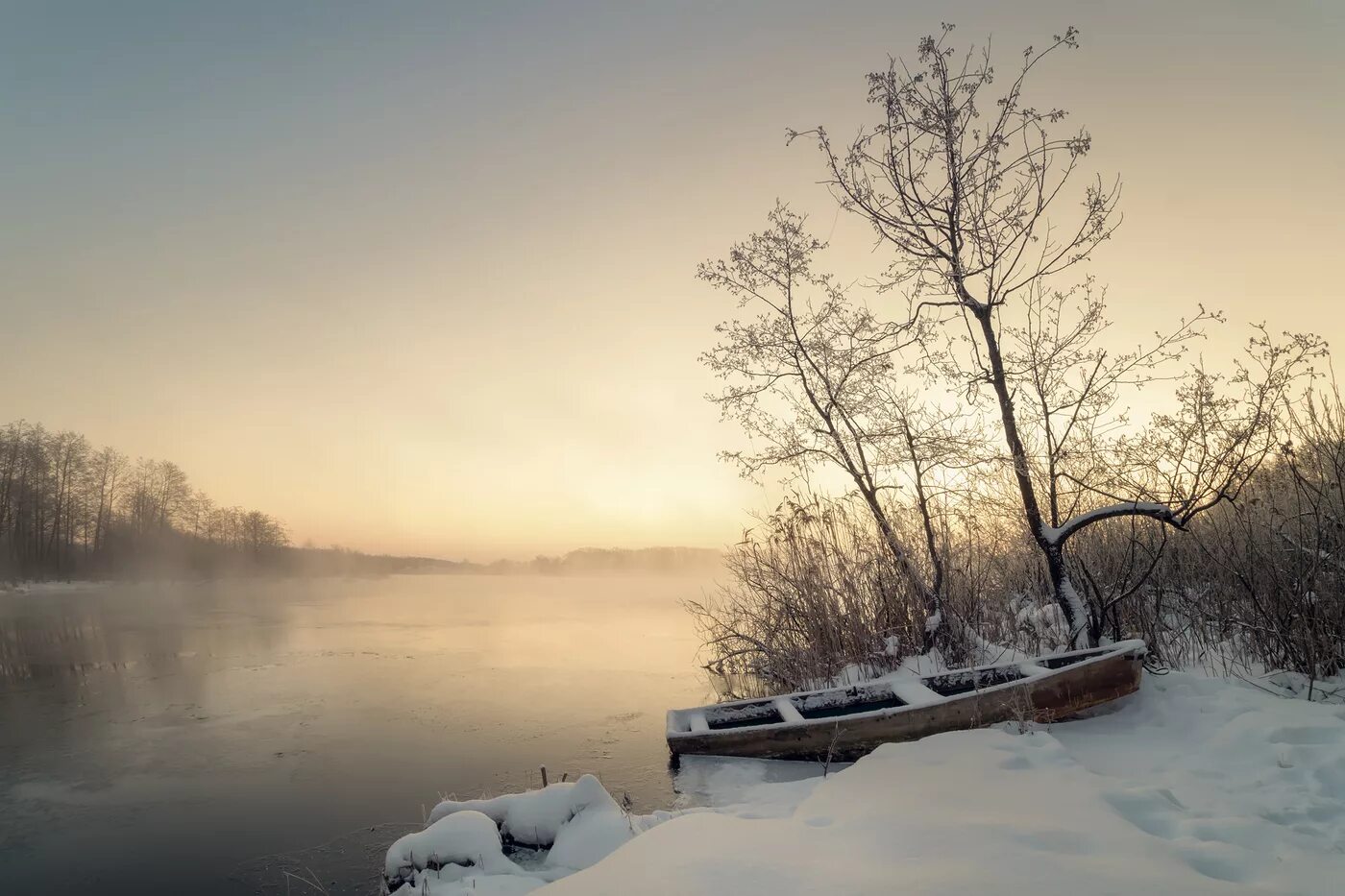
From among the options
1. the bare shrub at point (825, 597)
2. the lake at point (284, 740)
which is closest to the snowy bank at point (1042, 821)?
the lake at point (284, 740)

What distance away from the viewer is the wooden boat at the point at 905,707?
483 centimetres

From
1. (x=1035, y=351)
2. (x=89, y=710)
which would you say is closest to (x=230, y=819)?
(x=89, y=710)

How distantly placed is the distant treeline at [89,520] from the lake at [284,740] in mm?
26877

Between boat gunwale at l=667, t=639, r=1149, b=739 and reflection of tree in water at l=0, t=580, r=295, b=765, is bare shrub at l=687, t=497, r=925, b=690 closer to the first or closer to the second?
boat gunwale at l=667, t=639, r=1149, b=739

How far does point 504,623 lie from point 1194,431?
18047 mm

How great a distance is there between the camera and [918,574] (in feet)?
23.9

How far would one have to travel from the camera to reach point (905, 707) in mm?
4945

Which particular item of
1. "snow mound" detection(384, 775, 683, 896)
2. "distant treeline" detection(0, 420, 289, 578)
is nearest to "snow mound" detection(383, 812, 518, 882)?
"snow mound" detection(384, 775, 683, 896)

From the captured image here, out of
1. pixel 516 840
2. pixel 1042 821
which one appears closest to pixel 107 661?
pixel 516 840

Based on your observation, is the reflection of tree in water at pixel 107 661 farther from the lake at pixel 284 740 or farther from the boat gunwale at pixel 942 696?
the boat gunwale at pixel 942 696

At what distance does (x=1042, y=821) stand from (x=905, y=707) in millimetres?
2230

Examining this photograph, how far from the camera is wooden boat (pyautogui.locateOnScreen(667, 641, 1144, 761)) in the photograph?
483cm

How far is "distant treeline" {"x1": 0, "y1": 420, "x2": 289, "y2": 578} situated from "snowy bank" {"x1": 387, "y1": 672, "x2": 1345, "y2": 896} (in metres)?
45.0

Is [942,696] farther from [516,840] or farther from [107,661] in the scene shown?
[107,661]
